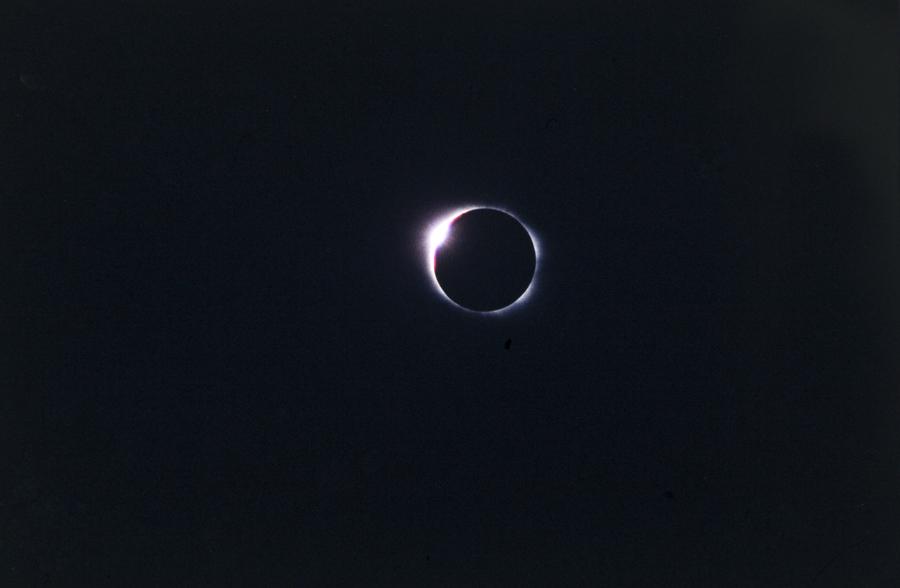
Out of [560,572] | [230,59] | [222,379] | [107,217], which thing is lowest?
[560,572]

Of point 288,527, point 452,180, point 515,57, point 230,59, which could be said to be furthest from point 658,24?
point 288,527

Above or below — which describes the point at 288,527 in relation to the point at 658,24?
below

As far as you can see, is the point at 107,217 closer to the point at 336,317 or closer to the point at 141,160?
the point at 141,160
